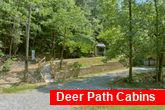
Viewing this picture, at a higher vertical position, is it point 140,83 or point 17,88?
point 17,88

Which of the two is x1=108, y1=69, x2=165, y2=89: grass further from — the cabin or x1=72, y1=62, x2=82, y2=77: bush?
the cabin

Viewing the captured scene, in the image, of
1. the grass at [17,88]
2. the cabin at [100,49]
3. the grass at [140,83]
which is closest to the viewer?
the grass at [17,88]

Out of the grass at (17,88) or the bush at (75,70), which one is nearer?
the grass at (17,88)

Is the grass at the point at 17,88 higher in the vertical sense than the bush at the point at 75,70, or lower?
lower

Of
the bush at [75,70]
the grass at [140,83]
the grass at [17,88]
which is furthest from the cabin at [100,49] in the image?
the grass at [17,88]

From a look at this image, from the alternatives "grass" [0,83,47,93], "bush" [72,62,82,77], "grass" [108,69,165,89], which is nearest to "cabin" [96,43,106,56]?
"bush" [72,62,82,77]

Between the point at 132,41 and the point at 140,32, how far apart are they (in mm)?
773

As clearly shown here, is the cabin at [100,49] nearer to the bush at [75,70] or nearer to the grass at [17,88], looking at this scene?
the bush at [75,70]

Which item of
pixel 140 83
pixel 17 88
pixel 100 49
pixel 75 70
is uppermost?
pixel 100 49

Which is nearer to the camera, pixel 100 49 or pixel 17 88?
pixel 17 88

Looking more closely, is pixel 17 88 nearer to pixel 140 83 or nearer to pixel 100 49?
pixel 140 83

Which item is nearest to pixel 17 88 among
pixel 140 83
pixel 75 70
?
pixel 75 70

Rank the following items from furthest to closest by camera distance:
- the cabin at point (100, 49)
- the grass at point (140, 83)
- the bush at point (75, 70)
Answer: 1. the cabin at point (100, 49)
2. the bush at point (75, 70)
3. the grass at point (140, 83)

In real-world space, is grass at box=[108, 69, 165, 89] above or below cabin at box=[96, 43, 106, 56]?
below
